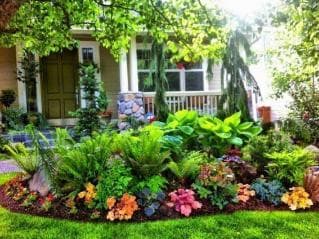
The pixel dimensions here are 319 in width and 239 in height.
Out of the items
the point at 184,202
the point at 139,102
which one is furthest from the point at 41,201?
the point at 139,102

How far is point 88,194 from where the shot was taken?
4.96m

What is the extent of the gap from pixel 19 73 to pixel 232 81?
6128 mm

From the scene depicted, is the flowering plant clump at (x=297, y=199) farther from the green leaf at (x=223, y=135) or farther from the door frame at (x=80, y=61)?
the door frame at (x=80, y=61)

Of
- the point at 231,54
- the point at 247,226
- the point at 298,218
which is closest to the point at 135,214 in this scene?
the point at 247,226

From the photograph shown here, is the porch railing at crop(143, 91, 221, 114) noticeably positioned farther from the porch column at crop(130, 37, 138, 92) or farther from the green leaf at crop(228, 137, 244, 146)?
the green leaf at crop(228, 137, 244, 146)

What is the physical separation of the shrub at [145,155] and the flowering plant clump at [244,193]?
101cm

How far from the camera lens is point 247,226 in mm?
4520

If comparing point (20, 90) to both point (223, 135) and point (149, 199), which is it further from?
point (149, 199)

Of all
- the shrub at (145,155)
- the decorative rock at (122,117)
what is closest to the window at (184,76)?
the decorative rock at (122,117)

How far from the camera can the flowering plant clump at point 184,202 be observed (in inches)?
190

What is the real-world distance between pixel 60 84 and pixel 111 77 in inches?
64.8

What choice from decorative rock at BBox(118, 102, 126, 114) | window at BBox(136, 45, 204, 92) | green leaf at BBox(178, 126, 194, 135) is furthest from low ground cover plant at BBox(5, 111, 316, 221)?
window at BBox(136, 45, 204, 92)

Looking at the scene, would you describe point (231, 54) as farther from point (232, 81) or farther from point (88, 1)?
point (88, 1)

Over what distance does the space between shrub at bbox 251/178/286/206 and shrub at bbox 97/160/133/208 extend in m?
1.67
